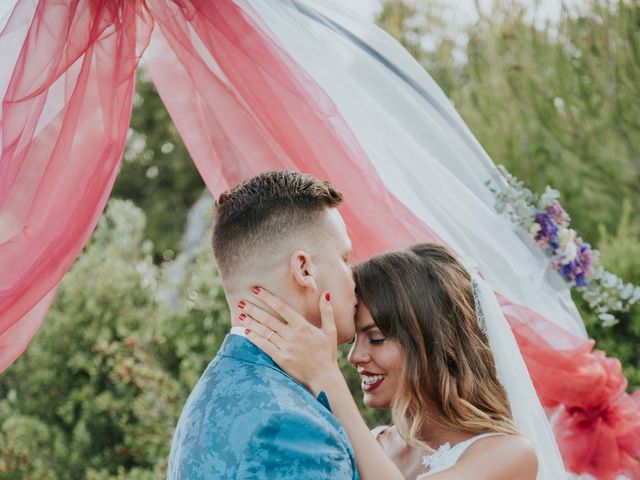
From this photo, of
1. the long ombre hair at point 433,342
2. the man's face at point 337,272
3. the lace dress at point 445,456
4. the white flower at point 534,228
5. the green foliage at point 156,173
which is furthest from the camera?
the green foliage at point 156,173

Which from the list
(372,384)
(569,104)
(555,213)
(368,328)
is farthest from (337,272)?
(569,104)

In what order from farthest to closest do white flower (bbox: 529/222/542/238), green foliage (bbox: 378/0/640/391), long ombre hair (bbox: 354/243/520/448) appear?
green foliage (bbox: 378/0/640/391)
white flower (bbox: 529/222/542/238)
long ombre hair (bbox: 354/243/520/448)

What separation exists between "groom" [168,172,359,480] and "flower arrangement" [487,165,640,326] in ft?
3.70

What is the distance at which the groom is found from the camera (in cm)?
222

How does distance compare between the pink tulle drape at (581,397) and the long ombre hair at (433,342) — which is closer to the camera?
the long ombre hair at (433,342)

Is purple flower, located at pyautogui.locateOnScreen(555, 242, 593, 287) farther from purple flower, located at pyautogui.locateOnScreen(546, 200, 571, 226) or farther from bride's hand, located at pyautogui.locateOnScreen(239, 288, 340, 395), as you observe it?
bride's hand, located at pyautogui.locateOnScreen(239, 288, 340, 395)

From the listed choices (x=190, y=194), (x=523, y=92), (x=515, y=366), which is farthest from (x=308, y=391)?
(x=190, y=194)

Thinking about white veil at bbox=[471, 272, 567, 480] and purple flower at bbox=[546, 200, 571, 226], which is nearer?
white veil at bbox=[471, 272, 567, 480]

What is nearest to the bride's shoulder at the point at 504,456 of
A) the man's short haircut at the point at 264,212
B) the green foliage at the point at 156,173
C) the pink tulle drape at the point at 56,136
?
the man's short haircut at the point at 264,212

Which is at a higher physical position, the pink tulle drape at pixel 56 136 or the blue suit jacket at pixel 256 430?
the pink tulle drape at pixel 56 136

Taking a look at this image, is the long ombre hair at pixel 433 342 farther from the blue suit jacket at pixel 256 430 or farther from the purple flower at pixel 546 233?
the blue suit jacket at pixel 256 430

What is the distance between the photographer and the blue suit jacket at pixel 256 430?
221 cm

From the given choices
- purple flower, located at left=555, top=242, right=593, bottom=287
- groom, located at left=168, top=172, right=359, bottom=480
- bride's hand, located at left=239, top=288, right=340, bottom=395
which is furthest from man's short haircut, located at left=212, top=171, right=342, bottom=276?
purple flower, located at left=555, top=242, right=593, bottom=287

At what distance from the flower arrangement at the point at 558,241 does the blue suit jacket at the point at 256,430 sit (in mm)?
1493
